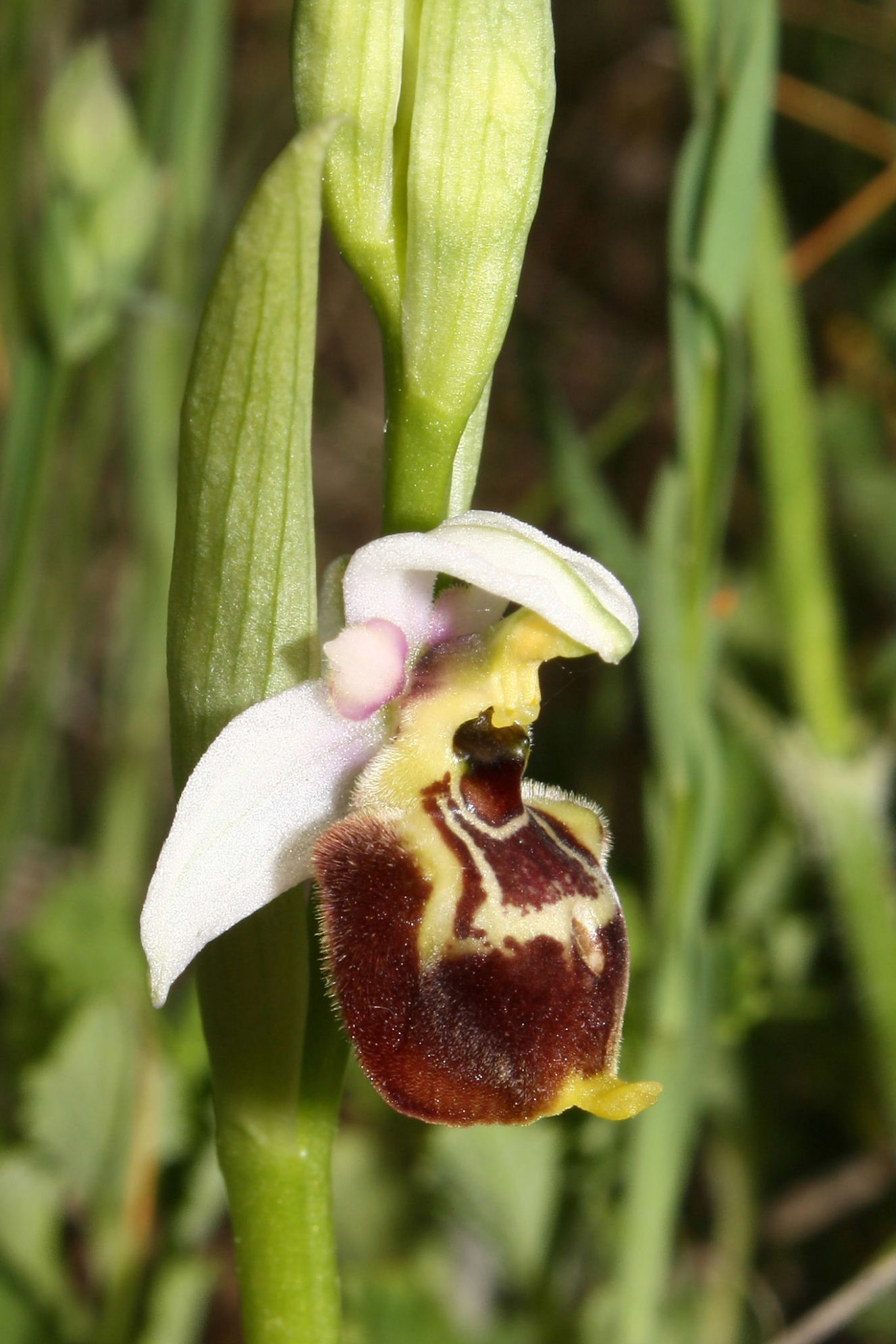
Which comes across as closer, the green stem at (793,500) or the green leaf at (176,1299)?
the green leaf at (176,1299)

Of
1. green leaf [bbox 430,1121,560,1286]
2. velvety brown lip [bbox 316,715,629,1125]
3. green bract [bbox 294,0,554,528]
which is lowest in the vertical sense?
green leaf [bbox 430,1121,560,1286]

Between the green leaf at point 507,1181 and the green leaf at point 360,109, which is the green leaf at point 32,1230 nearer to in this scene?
the green leaf at point 507,1181

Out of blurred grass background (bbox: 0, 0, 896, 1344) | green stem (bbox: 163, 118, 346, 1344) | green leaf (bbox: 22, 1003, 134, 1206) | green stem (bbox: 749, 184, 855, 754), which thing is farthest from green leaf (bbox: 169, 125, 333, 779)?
green stem (bbox: 749, 184, 855, 754)

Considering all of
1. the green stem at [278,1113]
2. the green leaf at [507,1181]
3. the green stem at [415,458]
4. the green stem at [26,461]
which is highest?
the green stem at [415,458]

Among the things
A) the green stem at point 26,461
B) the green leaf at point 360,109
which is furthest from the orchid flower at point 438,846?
the green stem at point 26,461

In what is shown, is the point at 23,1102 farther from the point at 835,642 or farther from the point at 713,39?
the point at 713,39

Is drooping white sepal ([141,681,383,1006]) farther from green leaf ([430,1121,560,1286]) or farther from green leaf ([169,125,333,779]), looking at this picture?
green leaf ([430,1121,560,1286])

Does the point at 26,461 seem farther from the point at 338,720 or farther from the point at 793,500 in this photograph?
the point at 793,500

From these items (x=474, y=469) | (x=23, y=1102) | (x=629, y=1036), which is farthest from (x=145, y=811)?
(x=474, y=469)
